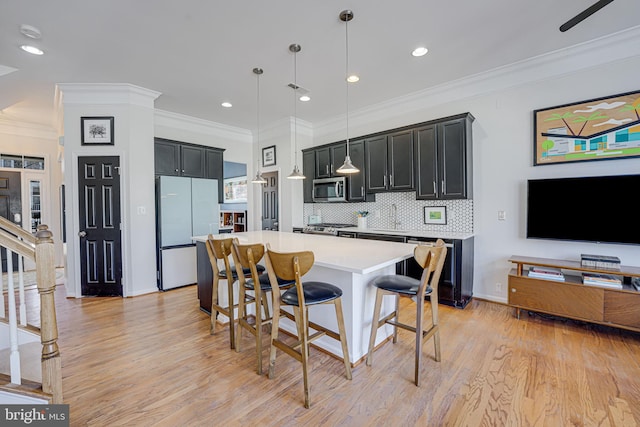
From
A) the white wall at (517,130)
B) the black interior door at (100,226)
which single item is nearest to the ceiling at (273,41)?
the white wall at (517,130)

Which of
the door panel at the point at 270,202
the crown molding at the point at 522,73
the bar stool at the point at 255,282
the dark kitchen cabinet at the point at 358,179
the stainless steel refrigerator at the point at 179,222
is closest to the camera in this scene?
the bar stool at the point at 255,282

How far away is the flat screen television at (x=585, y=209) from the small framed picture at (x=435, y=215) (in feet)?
3.33

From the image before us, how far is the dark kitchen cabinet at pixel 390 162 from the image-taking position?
13.5 ft

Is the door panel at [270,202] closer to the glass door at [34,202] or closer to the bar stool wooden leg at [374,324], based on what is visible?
the bar stool wooden leg at [374,324]

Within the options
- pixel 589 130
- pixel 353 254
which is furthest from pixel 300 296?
pixel 589 130

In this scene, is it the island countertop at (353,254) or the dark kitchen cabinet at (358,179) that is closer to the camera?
the island countertop at (353,254)

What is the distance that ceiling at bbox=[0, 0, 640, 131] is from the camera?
245cm

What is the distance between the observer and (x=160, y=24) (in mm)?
2658

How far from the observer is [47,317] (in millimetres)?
1562

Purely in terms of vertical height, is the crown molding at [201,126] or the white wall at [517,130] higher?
the crown molding at [201,126]

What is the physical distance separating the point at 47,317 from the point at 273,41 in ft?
9.48

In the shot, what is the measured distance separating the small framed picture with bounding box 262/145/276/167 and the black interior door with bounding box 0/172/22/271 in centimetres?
463

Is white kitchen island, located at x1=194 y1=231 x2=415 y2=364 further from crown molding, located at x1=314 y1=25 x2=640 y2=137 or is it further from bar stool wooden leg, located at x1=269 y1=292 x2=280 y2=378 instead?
crown molding, located at x1=314 y1=25 x2=640 y2=137

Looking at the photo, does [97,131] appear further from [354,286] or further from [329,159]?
[354,286]
